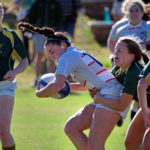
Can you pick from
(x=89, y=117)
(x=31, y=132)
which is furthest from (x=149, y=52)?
(x=89, y=117)

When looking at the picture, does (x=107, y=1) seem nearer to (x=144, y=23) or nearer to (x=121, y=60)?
(x=144, y=23)

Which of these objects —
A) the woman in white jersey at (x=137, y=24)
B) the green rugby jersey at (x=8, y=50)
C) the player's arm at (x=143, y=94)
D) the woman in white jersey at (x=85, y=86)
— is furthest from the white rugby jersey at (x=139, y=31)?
the player's arm at (x=143, y=94)

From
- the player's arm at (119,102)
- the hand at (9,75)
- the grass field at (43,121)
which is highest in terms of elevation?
the hand at (9,75)

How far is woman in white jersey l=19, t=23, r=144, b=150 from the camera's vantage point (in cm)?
541

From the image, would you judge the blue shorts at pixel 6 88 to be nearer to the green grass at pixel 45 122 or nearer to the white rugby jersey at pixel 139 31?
the green grass at pixel 45 122

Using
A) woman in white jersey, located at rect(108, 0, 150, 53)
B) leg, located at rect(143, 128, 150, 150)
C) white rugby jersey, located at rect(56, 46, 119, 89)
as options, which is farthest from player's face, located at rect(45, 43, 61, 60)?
woman in white jersey, located at rect(108, 0, 150, 53)

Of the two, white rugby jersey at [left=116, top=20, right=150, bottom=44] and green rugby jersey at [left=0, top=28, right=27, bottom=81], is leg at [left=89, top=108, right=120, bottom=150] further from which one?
white rugby jersey at [left=116, top=20, right=150, bottom=44]

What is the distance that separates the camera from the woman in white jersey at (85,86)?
17.8 feet

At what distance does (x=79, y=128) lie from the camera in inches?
223

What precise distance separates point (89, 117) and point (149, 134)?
26.1 inches

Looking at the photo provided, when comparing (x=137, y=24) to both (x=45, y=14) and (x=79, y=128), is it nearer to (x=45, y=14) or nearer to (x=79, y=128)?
(x=79, y=128)

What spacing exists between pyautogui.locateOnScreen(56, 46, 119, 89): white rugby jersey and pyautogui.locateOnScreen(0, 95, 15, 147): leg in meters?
0.88

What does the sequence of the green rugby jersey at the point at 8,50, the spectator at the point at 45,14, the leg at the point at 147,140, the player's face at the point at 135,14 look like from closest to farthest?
the leg at the point at 147,140 → the green rugby jersey at the point at 8,50 → the player's face at the point at 135,14 → the spectator at the point at 45,14

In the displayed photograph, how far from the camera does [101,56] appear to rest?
17516mm
